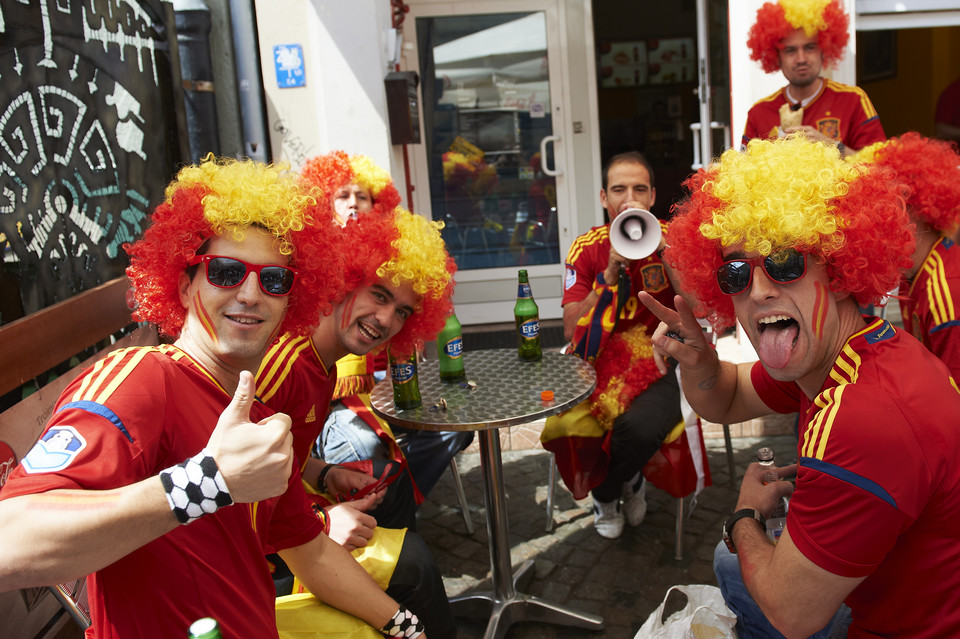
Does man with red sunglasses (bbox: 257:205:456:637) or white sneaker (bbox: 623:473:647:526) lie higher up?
man with red sunglasses (bbox: 257:205:456:637)

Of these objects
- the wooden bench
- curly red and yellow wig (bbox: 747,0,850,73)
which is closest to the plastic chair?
the wooden bench

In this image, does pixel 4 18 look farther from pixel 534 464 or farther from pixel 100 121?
pixel 534 464

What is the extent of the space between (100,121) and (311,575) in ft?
8.99

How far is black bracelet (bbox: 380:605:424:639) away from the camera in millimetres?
2102

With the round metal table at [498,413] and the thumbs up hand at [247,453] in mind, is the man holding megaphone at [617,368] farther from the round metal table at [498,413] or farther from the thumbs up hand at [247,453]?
the thumbs up hand at [247,453]

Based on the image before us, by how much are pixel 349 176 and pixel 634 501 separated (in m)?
2.67

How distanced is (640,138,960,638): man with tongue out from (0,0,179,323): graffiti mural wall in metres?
2.53

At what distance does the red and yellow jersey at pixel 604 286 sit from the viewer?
3908 millimetres

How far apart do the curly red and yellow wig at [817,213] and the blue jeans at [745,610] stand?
87 centimetres

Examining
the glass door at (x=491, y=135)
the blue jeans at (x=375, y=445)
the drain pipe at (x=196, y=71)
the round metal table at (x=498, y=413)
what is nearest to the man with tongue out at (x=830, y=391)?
the round metal table at (x=498, y=413)

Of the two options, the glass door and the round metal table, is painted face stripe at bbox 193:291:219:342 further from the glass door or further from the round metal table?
the glass door

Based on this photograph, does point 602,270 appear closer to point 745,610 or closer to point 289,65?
point 745,610

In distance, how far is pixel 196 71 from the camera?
5469 mm

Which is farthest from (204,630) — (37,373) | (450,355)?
(450,355)
